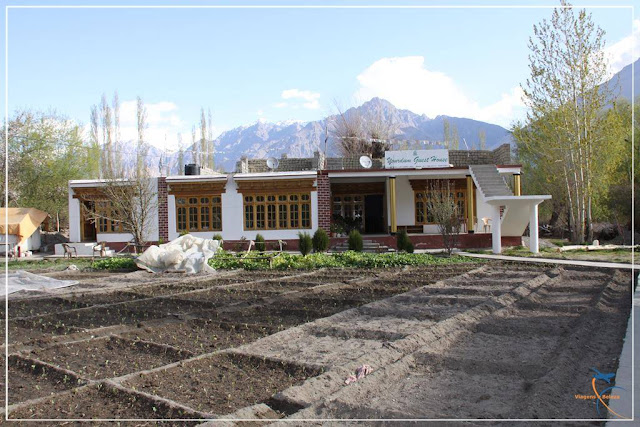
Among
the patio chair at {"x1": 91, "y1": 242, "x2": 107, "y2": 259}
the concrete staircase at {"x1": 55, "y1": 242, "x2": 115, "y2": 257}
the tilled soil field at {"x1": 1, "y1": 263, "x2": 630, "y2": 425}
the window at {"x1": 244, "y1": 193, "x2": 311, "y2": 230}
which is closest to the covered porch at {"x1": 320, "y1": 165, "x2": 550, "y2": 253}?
the window at {"x1": 244, "y1": 193, "x2": 311, "y2": 230}

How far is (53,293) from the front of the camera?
35.3 feet

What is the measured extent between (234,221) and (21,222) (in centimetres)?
904

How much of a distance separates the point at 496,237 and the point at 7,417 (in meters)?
17.4

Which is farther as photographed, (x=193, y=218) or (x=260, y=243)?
(x=193, y=218)

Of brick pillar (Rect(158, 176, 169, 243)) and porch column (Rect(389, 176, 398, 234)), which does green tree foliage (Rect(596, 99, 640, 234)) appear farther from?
brick pillar (Rect(158, 176, 169, 243))

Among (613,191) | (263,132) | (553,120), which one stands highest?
(263,132)

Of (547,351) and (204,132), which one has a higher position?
(204,132)

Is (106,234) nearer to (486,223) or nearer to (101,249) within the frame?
(101,249)

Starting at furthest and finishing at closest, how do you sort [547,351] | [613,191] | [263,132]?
[263,132] → [613,191] → [547,351]

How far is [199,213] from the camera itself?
22859 mm

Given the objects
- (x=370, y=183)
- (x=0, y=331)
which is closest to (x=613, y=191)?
(x=370, y=183)

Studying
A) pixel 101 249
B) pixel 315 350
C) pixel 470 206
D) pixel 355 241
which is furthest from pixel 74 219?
pixel 315 350

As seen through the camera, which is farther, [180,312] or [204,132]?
[204,132]

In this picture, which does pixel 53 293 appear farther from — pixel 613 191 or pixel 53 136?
pixel 613 191
